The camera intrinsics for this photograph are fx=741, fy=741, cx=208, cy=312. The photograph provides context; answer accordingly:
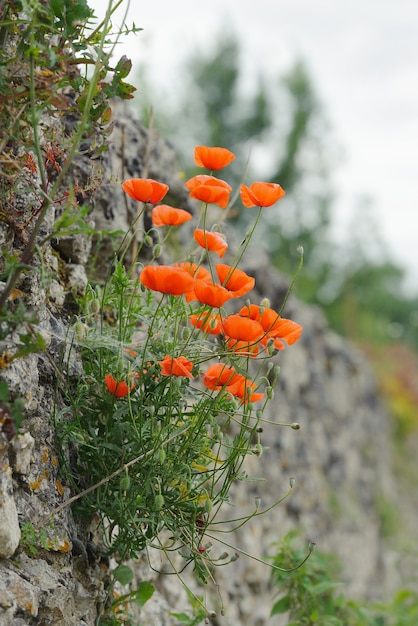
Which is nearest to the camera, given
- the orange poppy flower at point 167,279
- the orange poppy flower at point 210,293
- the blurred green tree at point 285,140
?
the orange poppy flower at point 167,279

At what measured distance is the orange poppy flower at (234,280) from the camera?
1.83 m

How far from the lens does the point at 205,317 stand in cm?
189

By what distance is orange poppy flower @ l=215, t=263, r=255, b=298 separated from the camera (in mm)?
1830

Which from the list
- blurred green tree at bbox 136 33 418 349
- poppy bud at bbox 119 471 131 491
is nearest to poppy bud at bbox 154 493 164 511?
poppy bud at bbox 119 471 131 491

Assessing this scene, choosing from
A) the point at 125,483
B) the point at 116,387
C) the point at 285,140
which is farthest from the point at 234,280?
the point at 285,140

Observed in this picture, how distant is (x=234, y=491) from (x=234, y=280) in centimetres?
246

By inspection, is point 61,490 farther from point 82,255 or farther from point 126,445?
point 82,255

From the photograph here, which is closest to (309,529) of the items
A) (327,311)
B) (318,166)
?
(327,311)

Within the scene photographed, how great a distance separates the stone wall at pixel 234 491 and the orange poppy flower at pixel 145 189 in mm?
157

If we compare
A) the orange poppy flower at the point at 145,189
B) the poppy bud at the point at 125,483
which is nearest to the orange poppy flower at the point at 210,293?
the orange poppy flower at the point at 145,189

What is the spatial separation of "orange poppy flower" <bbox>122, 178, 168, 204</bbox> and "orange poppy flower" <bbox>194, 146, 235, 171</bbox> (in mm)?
144

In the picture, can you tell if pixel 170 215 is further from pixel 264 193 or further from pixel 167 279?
pixel 167 279

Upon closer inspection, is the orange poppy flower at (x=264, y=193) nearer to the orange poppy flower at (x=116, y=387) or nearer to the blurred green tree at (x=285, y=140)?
the orange poppy flower at (x=116, y=387)

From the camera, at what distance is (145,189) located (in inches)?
70.7
